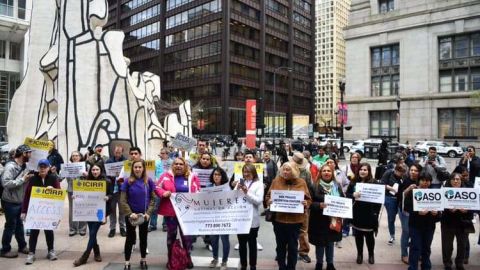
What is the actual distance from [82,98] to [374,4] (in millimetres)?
49351

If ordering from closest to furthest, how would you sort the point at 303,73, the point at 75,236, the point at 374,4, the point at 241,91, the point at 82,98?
the point at 75,236, the point at 82,98, the point at 374,4, the point at 241,91, the point at 303,73

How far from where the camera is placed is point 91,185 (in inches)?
295

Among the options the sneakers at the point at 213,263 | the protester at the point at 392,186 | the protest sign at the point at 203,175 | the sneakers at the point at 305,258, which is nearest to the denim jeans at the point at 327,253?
the sneakers at the point at 305,258

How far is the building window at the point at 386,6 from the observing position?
54.7 meters

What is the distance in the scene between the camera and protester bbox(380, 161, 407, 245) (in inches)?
321

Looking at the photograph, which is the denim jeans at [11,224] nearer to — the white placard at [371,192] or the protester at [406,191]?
the white placard at [371,192]

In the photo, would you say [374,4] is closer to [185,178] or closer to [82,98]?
[82,98]

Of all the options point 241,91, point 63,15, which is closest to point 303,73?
point 241,91

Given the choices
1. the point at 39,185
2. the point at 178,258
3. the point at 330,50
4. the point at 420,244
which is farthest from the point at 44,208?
the point at 330,50

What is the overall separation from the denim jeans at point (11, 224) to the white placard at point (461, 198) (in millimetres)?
7626

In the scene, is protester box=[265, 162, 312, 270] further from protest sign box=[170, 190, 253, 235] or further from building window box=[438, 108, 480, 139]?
building window box=[438, 108, 480, 139]

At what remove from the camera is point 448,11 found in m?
48.9

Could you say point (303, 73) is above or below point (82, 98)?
above

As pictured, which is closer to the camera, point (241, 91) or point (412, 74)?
point (412, 74)
